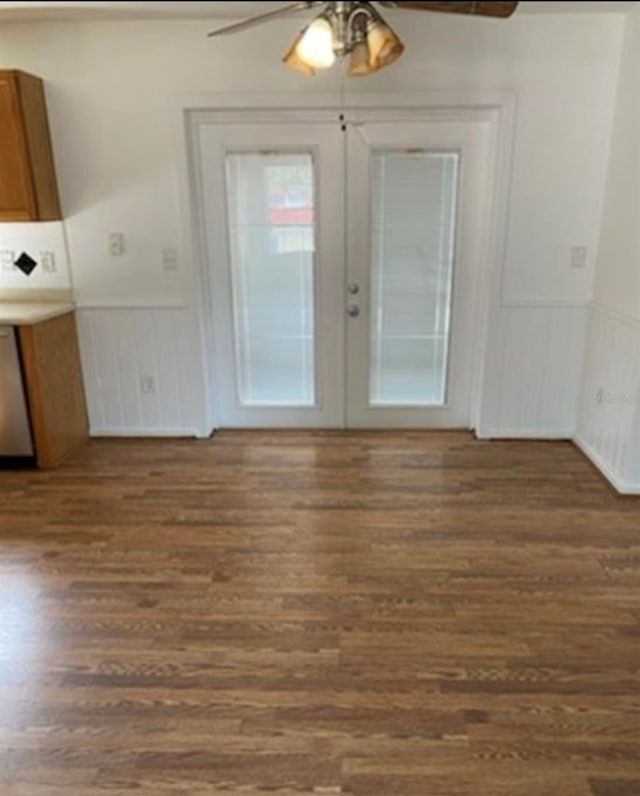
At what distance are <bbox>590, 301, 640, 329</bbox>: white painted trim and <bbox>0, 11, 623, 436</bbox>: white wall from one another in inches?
4.9

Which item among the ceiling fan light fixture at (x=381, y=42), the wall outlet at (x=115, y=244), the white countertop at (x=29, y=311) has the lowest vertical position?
the white countertop at (x=29, y=311)

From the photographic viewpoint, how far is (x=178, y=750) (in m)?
A: 1.71

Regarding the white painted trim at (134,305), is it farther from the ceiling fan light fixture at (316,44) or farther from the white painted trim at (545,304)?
the white painted trim at (545,304)

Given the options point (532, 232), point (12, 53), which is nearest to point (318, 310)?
point (532, 232)

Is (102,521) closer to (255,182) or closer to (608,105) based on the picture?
(255,182)

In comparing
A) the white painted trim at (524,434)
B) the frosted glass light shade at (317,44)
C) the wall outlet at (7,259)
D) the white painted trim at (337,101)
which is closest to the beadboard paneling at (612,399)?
the white painted trim at (524,434)

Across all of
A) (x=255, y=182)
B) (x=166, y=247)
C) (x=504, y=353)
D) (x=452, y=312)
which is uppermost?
(x=255, y=182)

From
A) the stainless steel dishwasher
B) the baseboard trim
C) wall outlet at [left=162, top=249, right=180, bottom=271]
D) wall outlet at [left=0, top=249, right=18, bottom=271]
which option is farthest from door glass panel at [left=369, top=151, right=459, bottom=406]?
wall outlet at [left=0, top=249, right=18, bottom=271]

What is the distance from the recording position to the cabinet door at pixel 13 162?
317 cm

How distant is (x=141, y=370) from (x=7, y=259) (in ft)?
3.35

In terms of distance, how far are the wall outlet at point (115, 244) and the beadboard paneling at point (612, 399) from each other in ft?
9.32

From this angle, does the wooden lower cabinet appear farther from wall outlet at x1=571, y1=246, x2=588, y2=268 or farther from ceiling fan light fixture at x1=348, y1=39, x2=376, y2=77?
wall outlet at x1=571, y1=246, x2=588, y2=268

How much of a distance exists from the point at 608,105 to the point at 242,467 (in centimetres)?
286

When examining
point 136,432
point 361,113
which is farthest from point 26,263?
point 361,113
